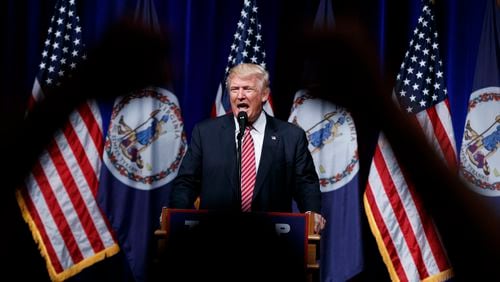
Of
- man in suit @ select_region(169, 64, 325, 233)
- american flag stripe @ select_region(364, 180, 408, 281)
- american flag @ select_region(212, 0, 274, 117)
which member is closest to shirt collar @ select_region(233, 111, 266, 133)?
man in suit @ select_region(169, 64, 325, 233)

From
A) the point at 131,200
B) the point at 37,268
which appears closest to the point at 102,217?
the point at 131,200

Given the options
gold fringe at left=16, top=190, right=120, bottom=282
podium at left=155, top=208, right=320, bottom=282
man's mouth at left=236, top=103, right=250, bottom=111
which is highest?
man's mouth at left=236, top=103, right=250, bottom=111

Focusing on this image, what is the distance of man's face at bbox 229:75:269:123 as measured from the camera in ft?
10.2

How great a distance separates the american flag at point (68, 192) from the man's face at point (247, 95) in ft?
5.22

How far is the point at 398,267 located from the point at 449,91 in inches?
A: 53.4

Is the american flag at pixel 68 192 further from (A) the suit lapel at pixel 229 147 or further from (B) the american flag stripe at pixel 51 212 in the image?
(A) the suit lapel at pixel 229 147

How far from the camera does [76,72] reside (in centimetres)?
37

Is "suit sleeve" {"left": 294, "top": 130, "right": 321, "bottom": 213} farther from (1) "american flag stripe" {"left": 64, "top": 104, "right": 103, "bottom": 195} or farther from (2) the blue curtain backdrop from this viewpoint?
(1) "american flag stripe" {"left": 64, "top": 104, "right": 103, "bottom": 195}

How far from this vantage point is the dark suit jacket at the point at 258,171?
2924 millimetres

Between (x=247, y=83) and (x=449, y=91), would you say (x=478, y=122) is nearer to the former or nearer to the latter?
(x=449, y=91)

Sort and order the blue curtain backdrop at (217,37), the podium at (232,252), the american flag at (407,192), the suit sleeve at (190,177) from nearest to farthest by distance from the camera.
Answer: the podium at (232,252), the suit sleeve at (190,177), the american flag at (407,192), the blue curtain backdrop at (217,37)

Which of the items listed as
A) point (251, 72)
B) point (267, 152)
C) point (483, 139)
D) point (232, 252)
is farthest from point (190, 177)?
point (483, 139)

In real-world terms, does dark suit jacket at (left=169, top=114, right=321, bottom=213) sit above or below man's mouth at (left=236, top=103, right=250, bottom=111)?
below

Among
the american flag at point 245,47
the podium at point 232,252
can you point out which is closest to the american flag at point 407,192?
the american flag at point 245,47
